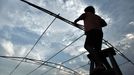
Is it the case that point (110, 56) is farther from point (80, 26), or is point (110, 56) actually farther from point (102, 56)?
point (80, 26)

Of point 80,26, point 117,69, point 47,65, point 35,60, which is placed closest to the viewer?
point 117,69

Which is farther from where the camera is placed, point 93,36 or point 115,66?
point 93,36

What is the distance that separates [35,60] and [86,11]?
4.68m

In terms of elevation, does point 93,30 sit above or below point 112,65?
above

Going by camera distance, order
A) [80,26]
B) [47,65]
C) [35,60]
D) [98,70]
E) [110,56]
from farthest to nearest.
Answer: [47,65] → [35,60] → [80,26] → [110,56] → [98,70]

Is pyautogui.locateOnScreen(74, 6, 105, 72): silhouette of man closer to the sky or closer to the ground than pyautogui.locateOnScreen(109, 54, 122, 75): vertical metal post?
closer to the sky

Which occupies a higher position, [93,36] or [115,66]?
[93,36]

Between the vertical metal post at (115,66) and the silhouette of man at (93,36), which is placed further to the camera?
the silhouette of man at (93,36)

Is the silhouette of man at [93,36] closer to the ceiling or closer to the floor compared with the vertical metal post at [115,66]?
closer to the ceiling

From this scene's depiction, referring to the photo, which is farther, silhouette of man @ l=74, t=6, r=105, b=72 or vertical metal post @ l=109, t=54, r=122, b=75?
silhouette of man @ l=74, t=6, r=105, b=72

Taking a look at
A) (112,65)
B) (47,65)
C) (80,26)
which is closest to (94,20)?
(80,26)

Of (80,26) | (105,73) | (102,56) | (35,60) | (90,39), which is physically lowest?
(105,73)

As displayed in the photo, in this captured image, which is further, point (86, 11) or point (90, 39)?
point (86, 11)

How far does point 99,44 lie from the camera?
4.09m
